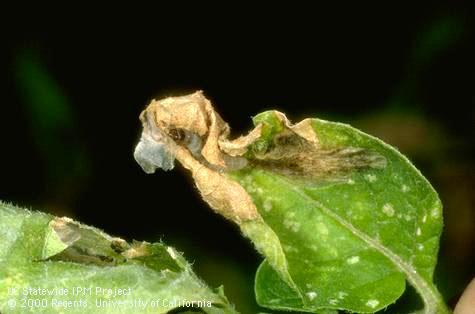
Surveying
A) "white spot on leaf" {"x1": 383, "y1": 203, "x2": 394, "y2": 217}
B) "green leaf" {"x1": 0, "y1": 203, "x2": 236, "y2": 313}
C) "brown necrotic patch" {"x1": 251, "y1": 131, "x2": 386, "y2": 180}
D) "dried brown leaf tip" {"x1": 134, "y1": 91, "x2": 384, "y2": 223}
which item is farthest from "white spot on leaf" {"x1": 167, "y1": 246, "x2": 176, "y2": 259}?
"white spot on leaf" {"x1": 383, "y1": 203, "x2": 394, "y2": 217}

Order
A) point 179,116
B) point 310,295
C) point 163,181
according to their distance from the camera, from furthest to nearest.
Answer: point 163,181 → point 310,295 → point 179,116

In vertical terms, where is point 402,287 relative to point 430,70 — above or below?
below

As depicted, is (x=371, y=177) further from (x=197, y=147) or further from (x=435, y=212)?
(x=197, y=147)

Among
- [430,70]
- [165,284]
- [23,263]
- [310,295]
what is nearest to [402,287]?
[310,295]

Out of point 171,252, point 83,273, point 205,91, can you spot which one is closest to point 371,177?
point 171,252

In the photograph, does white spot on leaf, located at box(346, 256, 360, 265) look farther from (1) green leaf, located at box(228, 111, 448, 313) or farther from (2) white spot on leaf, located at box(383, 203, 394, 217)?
(2) white spot on leaf, located at box(383, 203, 394, 217)

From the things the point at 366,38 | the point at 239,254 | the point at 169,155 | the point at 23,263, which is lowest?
the point at 239,254

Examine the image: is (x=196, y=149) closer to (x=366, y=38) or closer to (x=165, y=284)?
(x=165, y=284)
